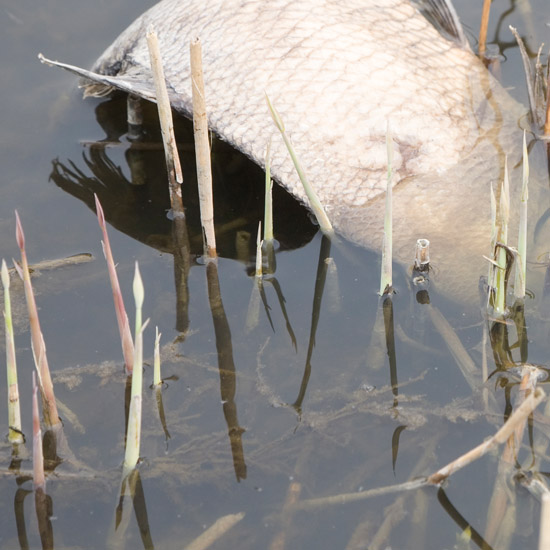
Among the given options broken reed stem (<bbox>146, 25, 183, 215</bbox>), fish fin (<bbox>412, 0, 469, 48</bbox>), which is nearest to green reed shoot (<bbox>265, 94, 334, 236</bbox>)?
broken reed stem (<bbox>146, 25, 183, 215</bbox>)

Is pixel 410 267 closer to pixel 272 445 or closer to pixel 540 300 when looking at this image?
pixel 540 300

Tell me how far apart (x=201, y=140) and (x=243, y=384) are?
81cm

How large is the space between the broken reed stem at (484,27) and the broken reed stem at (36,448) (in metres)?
2.72

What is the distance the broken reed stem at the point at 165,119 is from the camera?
229 centimetres

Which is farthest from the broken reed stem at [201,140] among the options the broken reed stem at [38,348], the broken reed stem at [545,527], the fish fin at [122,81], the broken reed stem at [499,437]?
the broken reed stem at [545,527]

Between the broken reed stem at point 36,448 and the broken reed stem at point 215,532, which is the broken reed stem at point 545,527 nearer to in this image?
the broken reed stem at point 215,532

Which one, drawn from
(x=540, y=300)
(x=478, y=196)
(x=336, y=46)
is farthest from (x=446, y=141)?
(x=540, y=300)

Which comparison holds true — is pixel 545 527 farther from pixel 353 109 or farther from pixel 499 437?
pixel 353 109

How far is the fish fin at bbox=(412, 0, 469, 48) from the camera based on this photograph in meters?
3.31

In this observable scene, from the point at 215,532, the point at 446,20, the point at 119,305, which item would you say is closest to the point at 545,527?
the point at 215,532

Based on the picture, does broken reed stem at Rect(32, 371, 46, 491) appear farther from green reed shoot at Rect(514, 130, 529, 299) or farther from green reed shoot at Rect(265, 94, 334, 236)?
green reed shoot at Rect(514, 130, 529, 299)

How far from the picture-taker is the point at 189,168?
3.30 metres

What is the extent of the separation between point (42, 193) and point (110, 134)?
50 centimetres

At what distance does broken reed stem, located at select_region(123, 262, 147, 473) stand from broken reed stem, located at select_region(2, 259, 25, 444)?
13.1 inches
